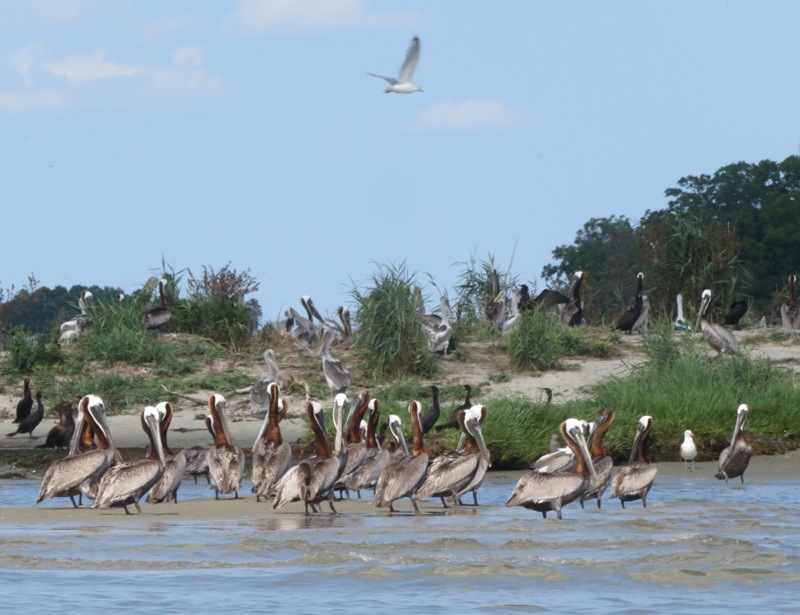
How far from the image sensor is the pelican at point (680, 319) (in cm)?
2286

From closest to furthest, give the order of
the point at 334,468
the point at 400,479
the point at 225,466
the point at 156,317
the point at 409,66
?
1. the point at 334,468
2. the point at 400,479
3. the point at 225,466
4. the point at 409,66
5. the point at 156,317

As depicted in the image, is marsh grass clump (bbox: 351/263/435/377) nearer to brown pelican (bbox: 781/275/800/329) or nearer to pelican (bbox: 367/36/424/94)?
pelican (bbox: 367/36/424/94)

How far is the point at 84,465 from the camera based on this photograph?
42.9 ft

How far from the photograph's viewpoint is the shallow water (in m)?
9.61

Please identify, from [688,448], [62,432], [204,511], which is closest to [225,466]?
[204,511]

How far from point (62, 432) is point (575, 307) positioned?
10.9 metres

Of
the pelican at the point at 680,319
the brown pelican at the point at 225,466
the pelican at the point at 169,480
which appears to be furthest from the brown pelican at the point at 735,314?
the pelican at the point at 169,480

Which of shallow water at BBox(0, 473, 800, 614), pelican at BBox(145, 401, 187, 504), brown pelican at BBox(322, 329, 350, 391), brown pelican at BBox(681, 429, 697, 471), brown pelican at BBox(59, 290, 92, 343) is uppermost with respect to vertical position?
brown pelican at BBox(59, 290, 92, 343)

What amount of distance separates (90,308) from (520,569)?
1403cm

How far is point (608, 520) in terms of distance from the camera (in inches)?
511

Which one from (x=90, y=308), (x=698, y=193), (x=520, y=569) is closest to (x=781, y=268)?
(x=698, y=193)

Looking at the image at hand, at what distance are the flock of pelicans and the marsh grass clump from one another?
18.4 ft

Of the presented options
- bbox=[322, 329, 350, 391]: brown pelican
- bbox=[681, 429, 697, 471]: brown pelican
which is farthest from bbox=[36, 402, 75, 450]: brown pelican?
bbox=[681, 429, 697, 471]: brown pelican

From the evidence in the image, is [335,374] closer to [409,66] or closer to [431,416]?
[431,416]
